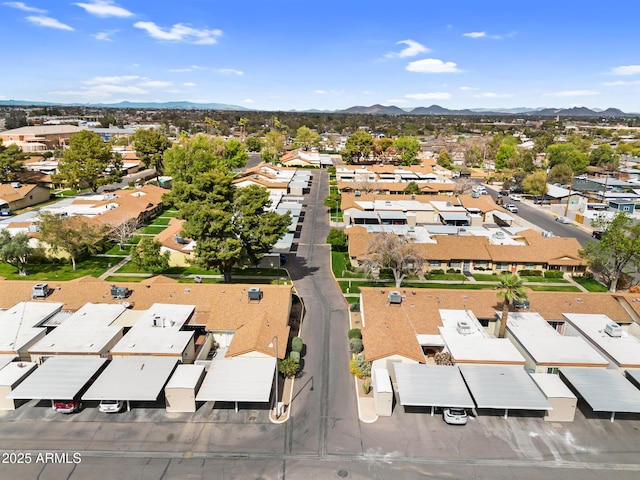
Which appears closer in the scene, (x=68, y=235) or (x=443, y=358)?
(x=443, y=358)

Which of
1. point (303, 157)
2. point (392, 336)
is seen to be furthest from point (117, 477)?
point (303, 157)

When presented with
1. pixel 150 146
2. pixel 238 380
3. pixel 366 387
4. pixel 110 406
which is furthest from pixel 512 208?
pixel 110 406

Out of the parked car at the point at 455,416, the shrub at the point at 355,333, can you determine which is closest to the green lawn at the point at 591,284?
the shrub at the point at 355,333

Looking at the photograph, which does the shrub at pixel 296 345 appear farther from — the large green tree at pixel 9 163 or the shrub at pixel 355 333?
the large green tree at pixel 9 163

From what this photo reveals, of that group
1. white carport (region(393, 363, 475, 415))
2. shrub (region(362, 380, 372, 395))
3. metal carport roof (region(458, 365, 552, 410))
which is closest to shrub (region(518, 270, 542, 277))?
metal carport roof (region(458, 365, 552, 410))

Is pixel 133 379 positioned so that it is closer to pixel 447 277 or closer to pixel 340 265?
pixel 340 265

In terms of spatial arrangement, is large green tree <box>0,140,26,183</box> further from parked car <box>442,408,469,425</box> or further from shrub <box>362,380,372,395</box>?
parked car <box>442,408,469,425</box>

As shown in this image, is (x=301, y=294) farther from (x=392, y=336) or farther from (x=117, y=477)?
(x=117, y=477)
